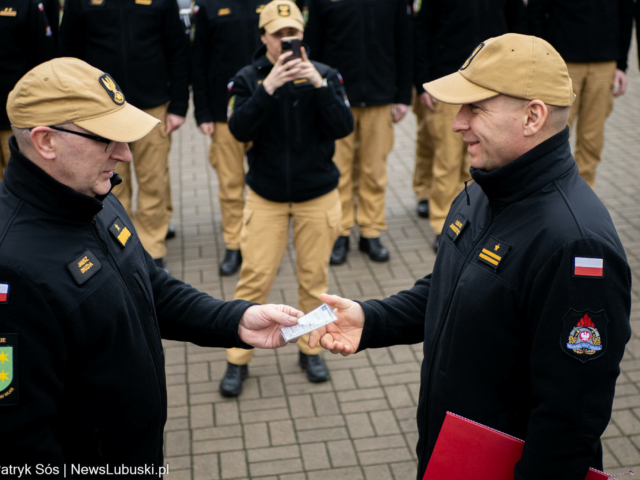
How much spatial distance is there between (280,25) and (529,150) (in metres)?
2.62

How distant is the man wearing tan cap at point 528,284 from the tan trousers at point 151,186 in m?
3.97

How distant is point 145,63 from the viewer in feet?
18.6

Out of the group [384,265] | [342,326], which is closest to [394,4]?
[384,265]

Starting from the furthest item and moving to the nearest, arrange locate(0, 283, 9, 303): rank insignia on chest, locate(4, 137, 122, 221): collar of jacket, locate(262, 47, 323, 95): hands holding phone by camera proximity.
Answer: locate(262, 47, 323, 95): hands holding phone → locate(4, 137, 122, 221): collar of jacket → locate(0, 283, 9, 303): rank insignia on chest

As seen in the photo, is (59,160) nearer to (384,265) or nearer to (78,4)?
(78,4)

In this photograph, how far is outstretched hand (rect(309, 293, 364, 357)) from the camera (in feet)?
9.23

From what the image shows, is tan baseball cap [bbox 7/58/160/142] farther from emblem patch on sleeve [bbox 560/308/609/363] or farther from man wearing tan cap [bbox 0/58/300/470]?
emblem patch on sleeve [bbox 560/308/609/363]

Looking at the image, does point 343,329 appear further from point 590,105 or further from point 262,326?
point 590,105

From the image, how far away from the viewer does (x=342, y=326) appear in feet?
9.58

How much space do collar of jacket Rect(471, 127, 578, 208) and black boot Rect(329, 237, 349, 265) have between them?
12.9 ft

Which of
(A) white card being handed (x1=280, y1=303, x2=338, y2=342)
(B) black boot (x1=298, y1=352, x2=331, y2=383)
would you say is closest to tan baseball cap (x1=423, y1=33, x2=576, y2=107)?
(A) white card being handed (x1=280, y1=303, x2=338, y2=342)

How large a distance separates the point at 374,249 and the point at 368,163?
0.81 metres

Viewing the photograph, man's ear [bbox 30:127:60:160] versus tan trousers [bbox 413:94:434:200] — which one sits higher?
man's ear [bbox 30:127:60:160]

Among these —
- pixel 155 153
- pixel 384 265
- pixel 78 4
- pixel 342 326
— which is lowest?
pixel 384 265
